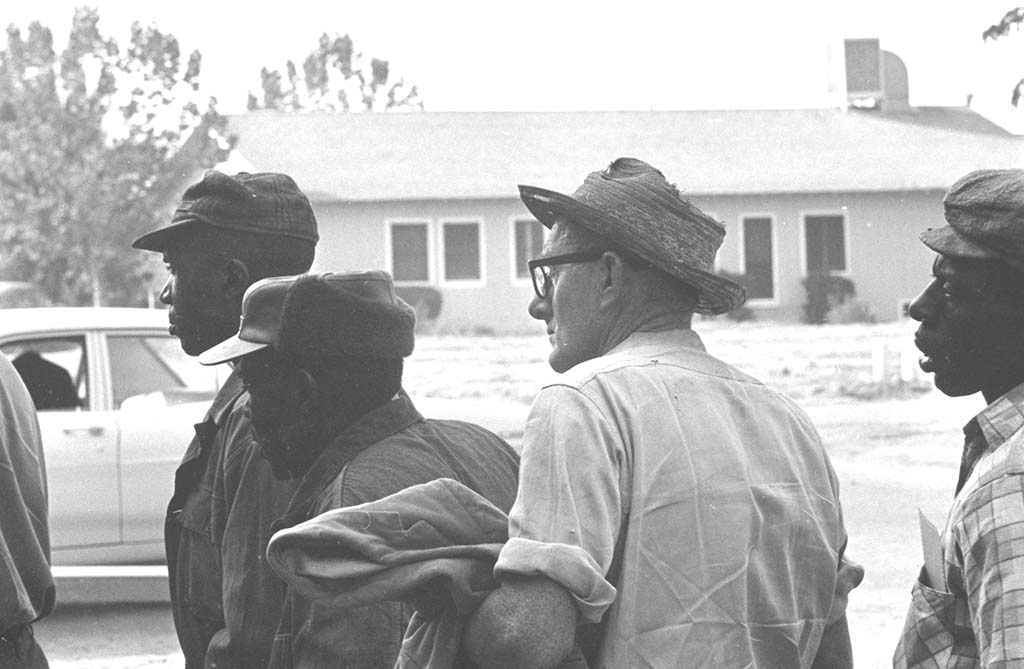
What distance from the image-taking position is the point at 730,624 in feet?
7.53

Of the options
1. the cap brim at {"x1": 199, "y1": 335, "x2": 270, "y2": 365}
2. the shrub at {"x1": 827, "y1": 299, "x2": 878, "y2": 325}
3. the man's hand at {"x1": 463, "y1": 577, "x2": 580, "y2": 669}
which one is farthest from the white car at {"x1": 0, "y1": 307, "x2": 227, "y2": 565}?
the shrub at {"x1": 827, "y1": 299, "x2": 878, "y2": 325}

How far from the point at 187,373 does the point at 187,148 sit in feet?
91.7

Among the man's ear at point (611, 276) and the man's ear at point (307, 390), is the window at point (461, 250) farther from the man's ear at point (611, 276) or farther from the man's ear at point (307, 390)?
the man's ear at point (611, 276)

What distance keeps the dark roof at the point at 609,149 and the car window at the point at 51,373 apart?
26636 mm

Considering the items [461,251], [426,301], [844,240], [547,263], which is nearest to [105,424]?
[547,263]

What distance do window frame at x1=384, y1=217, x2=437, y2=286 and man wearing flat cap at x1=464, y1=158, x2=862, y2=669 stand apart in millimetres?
32720

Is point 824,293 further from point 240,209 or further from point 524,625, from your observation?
point 524,625

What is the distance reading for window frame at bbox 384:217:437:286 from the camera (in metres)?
35.3

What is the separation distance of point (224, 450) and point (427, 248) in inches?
1282

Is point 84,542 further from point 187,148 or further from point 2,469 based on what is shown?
point 187,148

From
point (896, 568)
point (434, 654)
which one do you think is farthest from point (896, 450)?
point (434, 654)

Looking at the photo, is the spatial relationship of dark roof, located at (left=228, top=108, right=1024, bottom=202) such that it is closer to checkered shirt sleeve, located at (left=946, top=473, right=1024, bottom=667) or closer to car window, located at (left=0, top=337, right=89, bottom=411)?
car window, located at (left=0, top=337, right=89, bottom=411)

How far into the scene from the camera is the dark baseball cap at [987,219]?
8.66 ft

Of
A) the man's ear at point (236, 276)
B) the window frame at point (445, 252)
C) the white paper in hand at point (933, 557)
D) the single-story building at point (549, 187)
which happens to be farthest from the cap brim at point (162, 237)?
the window frame at point (445, 252)
